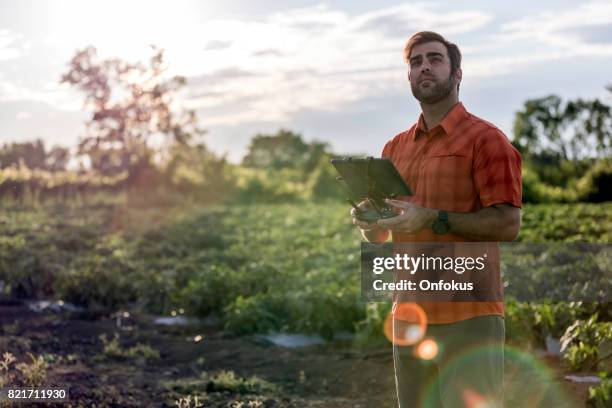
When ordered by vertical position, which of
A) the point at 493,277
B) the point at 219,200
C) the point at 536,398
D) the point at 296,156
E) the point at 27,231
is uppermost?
the point at 296,156

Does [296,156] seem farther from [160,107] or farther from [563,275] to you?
[563,275]

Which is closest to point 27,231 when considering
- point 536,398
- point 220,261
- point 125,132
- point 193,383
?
point 220,261

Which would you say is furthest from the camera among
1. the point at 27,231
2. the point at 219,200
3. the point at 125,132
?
the point at 125,132

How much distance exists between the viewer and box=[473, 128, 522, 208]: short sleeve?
2744 mm

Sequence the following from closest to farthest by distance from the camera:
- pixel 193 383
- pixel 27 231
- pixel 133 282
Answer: pixel 193 383 < pixel 133 282 < pixel 27 231

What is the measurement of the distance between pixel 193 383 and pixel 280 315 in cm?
240

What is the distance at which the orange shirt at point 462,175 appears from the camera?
277cm

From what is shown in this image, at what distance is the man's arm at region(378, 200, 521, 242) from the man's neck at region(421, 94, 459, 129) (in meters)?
0.41

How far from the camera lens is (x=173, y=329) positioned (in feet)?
28.5

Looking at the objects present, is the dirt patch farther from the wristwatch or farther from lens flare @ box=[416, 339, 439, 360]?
the wristwatch

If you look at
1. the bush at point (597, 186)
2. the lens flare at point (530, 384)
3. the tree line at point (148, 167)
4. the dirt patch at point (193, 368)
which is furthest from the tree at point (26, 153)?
the lens flare at point (530, 384)

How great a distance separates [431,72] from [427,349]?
0.96 meters

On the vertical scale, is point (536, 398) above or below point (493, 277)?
below

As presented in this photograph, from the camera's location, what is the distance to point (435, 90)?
2.93 metres
